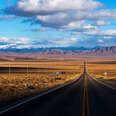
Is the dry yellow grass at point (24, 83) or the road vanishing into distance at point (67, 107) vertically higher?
the road vanishing into distance at point (67, 107)

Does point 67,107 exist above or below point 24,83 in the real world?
above

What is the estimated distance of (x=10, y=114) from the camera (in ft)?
36.8

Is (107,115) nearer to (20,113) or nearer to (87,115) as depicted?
(87,115)

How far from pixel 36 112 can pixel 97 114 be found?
3013mm

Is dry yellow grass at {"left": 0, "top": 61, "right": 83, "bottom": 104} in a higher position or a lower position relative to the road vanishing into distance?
lower

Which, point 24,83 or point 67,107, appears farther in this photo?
point 24,83

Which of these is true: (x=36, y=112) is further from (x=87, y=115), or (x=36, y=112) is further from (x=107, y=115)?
(x=107, y=115)

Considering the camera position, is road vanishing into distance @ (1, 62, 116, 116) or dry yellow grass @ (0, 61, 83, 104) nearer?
road vanishing into distance @ (1, 62, 116, 116)

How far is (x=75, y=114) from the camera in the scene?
11.4 meters

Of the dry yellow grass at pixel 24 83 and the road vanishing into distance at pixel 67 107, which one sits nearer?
the road vanishing into distance at pixel 67 107

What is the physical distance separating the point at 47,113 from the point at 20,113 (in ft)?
4.35

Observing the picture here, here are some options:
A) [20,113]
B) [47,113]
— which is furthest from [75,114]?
[20,113]

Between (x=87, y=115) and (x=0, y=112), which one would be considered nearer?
(x=87, y=115)

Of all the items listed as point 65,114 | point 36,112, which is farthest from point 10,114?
point 65,114
